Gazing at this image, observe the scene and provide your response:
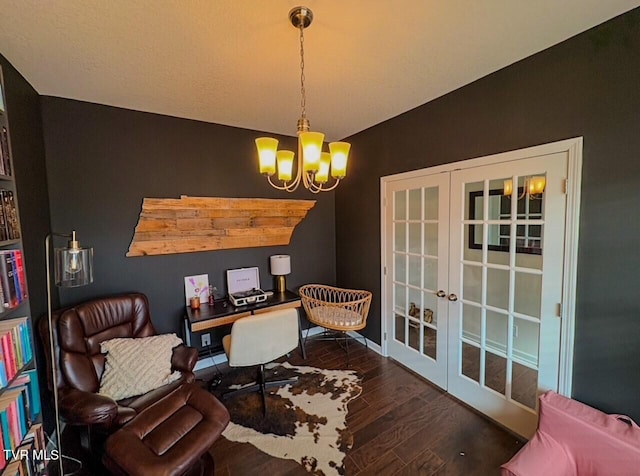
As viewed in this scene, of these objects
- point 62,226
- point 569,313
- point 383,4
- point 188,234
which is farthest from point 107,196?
point 569,313

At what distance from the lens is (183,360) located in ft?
7.39

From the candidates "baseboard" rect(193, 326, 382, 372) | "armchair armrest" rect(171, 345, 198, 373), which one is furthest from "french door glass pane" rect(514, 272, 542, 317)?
"armchair armrest" rect(171, 345, 198, 373)

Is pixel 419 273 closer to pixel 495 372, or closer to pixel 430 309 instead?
pixel 430 309

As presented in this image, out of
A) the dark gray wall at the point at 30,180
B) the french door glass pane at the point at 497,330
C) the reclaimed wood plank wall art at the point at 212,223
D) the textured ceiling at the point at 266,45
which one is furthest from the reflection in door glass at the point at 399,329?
the dark gray wall at the point at 30,180

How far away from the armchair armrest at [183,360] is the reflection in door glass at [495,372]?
2333 mm

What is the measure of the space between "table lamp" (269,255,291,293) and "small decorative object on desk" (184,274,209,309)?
74 cm

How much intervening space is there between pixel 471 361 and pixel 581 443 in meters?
0.93

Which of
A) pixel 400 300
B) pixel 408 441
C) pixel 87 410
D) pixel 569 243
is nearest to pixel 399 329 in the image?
pixel 400 300

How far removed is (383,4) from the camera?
1407mm

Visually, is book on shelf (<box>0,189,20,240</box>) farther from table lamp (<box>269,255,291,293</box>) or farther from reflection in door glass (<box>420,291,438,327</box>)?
reflection in door glass (<box>420,291,438,327</box>)

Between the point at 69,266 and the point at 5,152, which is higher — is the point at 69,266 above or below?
below

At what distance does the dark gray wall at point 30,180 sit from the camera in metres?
1.78

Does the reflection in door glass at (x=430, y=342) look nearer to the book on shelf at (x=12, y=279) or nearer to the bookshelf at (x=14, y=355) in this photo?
the bookshelf at (x=14, y=355)

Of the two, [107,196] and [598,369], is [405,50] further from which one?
[107,196]
